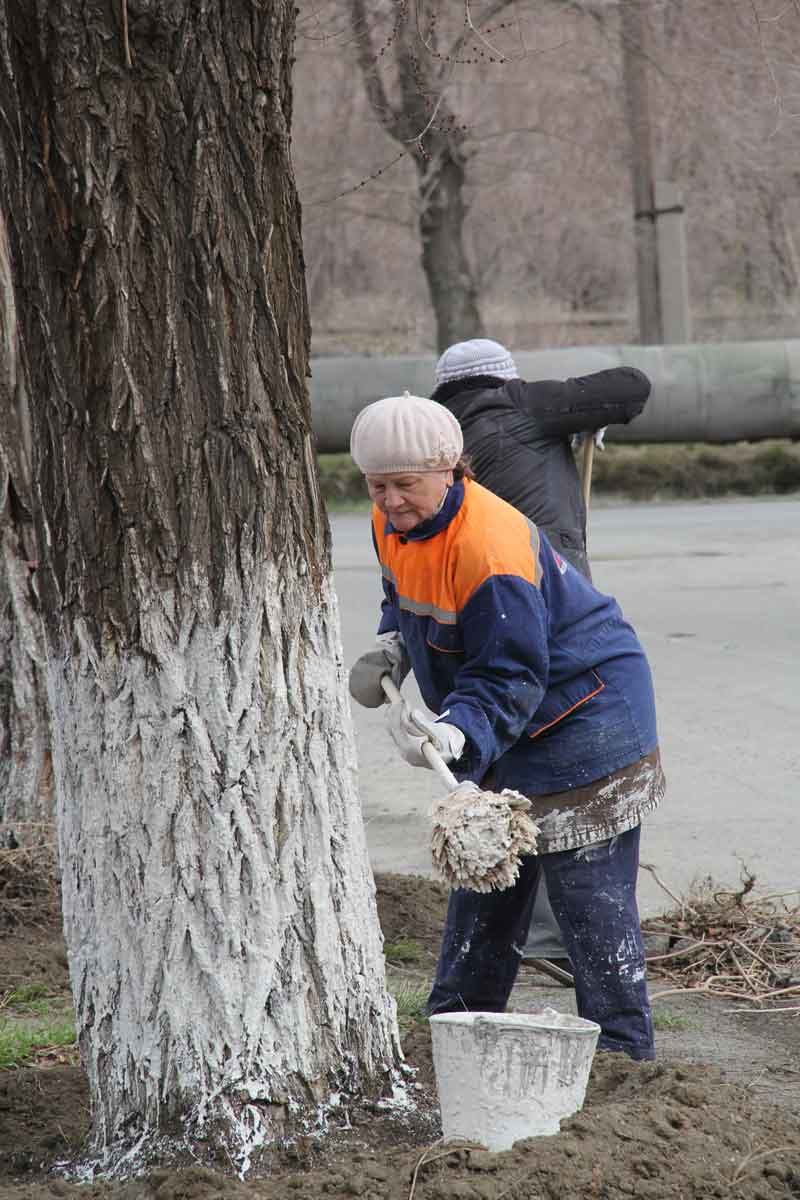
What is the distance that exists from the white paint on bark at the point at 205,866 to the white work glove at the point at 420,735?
0.20 meters

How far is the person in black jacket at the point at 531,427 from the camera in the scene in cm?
Answer: 487

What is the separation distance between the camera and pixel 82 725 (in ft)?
9.86

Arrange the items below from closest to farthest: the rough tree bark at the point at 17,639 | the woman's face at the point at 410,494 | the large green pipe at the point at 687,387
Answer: the woman's face at the point at 410,494 → the rough tree bark at the point at 17,639 → the large green pipe at the point at 687,387

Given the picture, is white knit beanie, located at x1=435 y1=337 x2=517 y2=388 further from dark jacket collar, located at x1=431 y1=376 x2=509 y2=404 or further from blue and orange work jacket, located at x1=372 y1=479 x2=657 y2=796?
blue and orange work jacket, located at x1=372 y1=479 x2=657 y2=796

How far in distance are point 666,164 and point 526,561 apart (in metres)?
18.0

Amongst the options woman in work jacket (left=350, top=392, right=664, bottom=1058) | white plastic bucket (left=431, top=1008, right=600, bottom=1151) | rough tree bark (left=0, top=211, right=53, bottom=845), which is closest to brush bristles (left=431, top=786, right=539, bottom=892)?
woman in work jacket (left=350, top=392, right=664, bottom=1058)

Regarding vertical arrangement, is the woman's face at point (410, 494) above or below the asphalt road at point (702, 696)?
above

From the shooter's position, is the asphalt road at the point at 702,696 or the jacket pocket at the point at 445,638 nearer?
the jacket pocket at the point at 445,638

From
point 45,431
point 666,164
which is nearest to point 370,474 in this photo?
point 45,431

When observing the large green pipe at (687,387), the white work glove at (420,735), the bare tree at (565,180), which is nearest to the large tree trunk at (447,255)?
the bare tree at (565,180)

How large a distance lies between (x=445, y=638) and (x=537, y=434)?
1.76m

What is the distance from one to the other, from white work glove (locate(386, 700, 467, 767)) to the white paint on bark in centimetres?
20

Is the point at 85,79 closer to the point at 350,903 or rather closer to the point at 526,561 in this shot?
the point at 526,561

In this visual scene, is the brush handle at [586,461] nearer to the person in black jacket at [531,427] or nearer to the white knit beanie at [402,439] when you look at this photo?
the person in black jacket at [531,427]
